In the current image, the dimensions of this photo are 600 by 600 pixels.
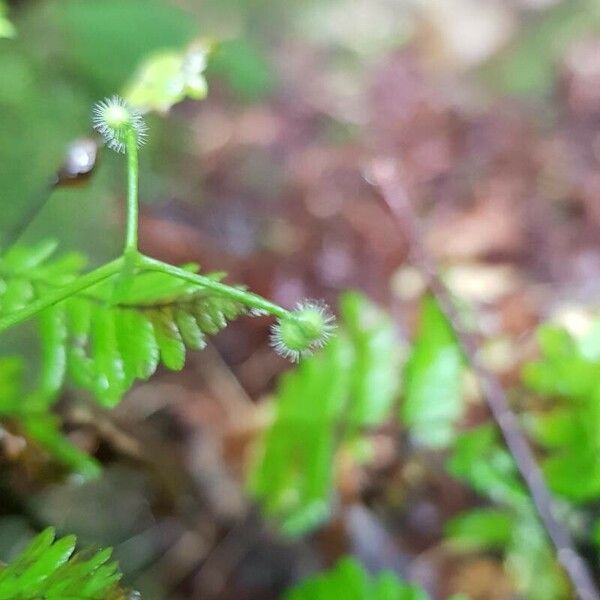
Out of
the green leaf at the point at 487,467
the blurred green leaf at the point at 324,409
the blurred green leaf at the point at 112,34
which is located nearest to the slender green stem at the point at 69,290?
the blurred green leaf at the point at 324,409

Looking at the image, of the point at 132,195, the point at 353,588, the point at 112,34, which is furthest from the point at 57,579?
the point at 112,34

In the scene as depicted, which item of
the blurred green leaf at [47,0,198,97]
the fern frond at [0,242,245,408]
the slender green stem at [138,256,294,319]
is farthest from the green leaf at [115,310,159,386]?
the blurred green leaf at [47,0,198,97]

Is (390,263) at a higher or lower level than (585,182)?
lower

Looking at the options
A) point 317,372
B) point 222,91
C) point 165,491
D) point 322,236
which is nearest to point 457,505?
point 317,372

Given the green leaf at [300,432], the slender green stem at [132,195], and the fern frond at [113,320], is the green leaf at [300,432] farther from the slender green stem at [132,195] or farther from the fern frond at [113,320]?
the slender green stem at [132,195]

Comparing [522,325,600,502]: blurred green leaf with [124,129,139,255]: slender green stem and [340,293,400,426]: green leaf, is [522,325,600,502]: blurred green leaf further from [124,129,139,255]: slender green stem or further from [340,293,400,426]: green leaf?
[124,129,139,255]: slender green stem

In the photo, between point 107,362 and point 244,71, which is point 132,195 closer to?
point 107,362

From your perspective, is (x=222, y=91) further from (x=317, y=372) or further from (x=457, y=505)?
(x=457, y=505)
